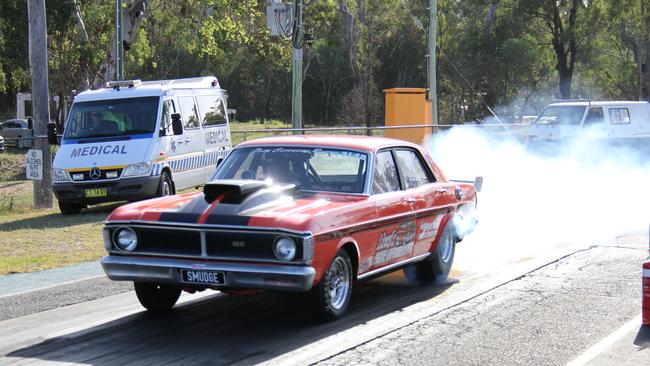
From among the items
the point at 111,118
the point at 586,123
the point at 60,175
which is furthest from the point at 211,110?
the point at 586,123

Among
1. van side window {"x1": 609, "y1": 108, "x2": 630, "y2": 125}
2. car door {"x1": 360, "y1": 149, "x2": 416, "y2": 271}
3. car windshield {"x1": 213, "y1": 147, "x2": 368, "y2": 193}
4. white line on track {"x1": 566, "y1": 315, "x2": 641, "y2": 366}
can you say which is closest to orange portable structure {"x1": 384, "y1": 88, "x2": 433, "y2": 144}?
van side window {"x1": 609, "y1": 108, "x2": 630, "y2": 125}

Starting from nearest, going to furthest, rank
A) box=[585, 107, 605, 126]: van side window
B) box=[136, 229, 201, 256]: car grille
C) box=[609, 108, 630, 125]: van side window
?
box=[136, 229, 201, 256]: car grille → box=[585, 107, 605, 126]: van side window → box=[609, 108, 630, 125]: van side window

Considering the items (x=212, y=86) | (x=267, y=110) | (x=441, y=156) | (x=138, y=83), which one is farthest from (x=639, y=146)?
(x=267, y=110)

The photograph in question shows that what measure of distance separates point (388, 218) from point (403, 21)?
47.7 metres

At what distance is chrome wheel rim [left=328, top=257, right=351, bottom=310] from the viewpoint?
25.8 feet

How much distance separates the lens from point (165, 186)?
58.4ft

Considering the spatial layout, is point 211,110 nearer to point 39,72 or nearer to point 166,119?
point 166,119

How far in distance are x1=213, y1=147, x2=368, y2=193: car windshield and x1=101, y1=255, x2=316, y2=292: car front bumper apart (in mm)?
1373

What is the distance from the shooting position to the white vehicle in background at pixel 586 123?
26469 millimetres

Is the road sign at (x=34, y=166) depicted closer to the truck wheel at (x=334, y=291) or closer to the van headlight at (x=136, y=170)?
the van headlight at (x=136, y=170)

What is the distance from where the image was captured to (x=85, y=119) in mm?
17906

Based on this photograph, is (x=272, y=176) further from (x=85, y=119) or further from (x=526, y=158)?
(x=526, y=158)

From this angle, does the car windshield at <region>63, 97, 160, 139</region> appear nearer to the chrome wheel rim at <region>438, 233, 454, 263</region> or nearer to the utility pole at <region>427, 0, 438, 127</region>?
the chrome wheel rim at <region>438, 233, 454, 263</region>

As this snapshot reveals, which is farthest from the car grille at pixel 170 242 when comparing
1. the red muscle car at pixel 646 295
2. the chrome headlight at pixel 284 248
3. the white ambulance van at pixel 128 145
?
the white ambulance van at pixel 128 145
